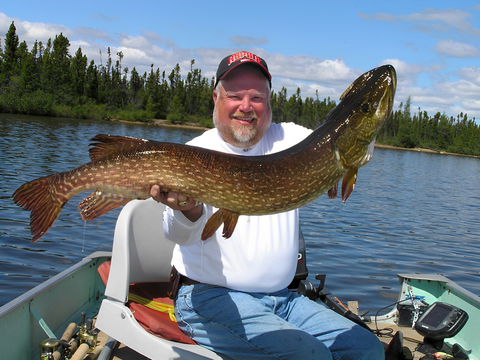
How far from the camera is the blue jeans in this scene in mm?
2338

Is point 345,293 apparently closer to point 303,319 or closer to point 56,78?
A: point 303,319

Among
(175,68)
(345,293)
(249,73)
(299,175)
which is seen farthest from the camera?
(175,68)

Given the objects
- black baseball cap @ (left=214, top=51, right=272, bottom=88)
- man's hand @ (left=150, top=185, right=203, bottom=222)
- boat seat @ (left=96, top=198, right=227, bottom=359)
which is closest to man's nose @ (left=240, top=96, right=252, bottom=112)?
black baseball cap @ (left=214, top=51, right=272, bottom=88)

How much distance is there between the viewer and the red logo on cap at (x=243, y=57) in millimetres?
2861

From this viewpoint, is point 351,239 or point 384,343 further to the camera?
point 351,239

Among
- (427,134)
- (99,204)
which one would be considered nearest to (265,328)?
(99,204)

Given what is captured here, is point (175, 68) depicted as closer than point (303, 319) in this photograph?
No

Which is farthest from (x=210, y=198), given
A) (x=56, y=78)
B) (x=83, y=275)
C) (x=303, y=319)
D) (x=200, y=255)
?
(x=56, y=78)

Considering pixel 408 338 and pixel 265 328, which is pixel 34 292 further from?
pixel 408 338

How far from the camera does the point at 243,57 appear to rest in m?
2.87

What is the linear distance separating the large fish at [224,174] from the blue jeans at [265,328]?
567 mm

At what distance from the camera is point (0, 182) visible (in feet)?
38.4

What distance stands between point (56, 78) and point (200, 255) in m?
63.3

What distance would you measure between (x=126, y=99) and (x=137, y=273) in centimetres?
7611
